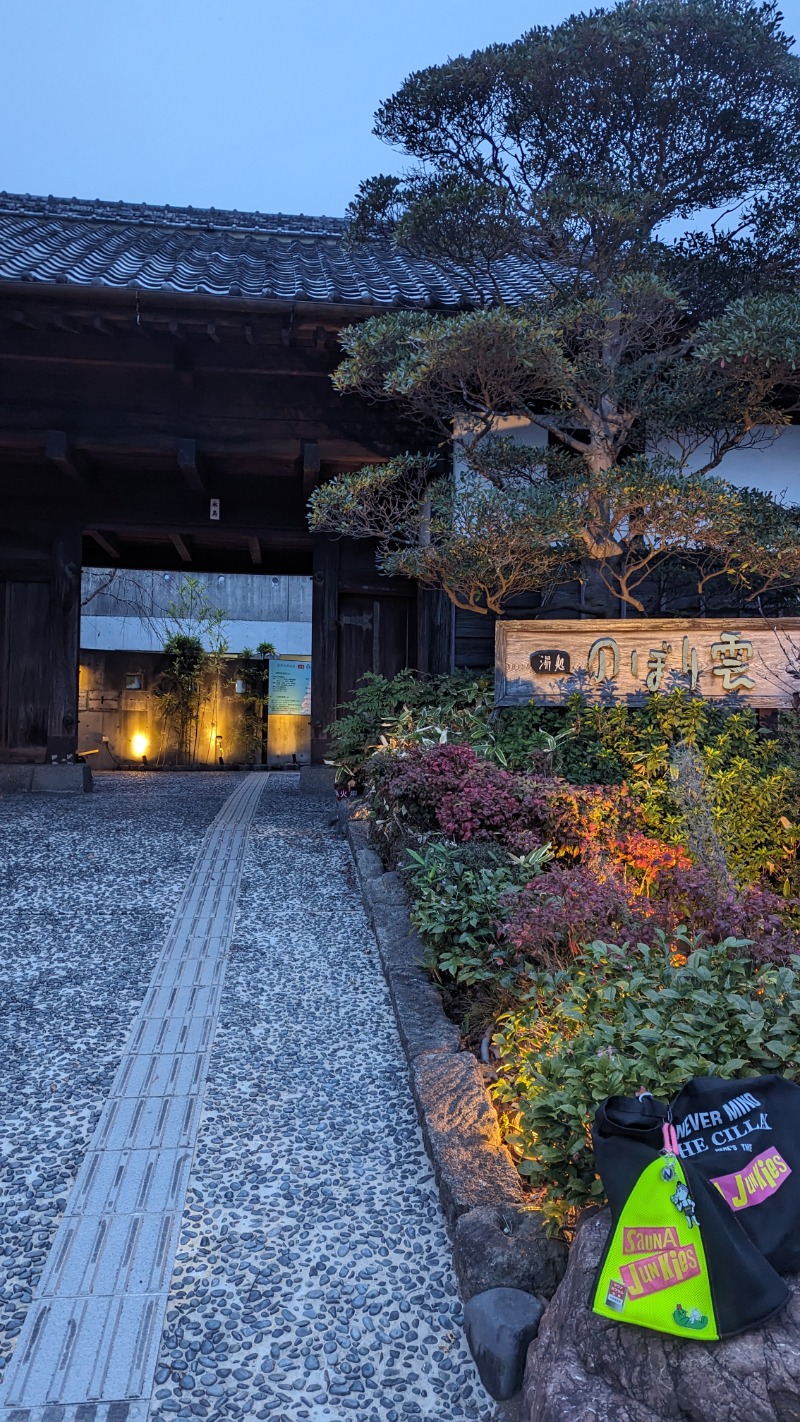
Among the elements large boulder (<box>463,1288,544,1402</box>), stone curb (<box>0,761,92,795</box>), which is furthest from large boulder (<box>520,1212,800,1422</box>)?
stone curb (<box>0,761,92,795</box>)

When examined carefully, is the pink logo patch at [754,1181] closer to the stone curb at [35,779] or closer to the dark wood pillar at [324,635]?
the dark wood pillar at [324,635]

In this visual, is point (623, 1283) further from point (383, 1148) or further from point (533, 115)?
point (533, 115)

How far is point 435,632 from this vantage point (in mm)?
8062

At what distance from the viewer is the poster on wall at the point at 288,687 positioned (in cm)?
1753

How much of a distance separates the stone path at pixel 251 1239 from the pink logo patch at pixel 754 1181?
708mm

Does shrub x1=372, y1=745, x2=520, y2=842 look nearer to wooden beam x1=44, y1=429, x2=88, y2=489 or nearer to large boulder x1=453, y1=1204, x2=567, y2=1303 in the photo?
large boulder x1=453, y1=1204, x2=567, y2=1303

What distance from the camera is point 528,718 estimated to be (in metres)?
6.01

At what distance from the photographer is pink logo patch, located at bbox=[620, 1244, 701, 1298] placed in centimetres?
143

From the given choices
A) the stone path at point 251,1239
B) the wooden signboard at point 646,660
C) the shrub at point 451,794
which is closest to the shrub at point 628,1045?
the stone path at point 251,1239

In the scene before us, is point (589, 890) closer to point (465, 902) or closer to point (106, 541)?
point (465, 902)

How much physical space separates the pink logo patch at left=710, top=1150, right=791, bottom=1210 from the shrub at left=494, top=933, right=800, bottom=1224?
0.30 meters

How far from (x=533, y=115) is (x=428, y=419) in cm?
280

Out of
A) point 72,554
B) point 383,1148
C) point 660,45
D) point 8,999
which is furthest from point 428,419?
point 383,1148

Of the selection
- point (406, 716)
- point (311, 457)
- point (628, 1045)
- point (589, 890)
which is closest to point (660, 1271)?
point (628, 1045)
